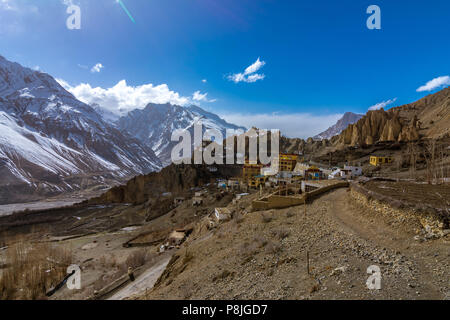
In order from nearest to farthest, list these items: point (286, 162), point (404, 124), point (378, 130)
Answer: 1. point (286, 162)
2. point (404, 124)
3. point (378, 130)

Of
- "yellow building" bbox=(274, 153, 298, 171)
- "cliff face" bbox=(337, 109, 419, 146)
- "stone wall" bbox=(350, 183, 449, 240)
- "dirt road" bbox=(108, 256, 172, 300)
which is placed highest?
"cliff face" bbox=(337, 109, 419, 146)

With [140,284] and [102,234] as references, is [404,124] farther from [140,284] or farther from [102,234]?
[102,234]

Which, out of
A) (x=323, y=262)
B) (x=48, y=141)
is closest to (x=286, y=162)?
(x=323, y=262)

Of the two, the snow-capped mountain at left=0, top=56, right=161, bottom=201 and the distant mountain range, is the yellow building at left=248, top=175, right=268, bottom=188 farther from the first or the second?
the snow-capped mountain at left=0, top=56, right=161, bottom=201

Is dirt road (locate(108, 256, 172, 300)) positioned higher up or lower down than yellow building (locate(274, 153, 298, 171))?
lower down

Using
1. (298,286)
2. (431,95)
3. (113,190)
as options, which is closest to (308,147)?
(431,95)

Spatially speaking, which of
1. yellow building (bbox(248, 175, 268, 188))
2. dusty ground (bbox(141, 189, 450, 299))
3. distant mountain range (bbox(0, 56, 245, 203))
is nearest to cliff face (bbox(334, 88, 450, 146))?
yellow building (bbox(248, 175, 268, 188))
